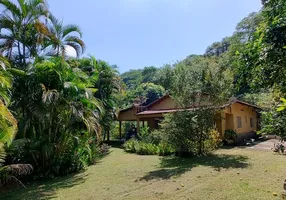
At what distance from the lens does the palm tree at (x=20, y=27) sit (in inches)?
400

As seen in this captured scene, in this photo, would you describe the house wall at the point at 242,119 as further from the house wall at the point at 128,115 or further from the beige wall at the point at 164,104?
the house wall at the point at 128,115

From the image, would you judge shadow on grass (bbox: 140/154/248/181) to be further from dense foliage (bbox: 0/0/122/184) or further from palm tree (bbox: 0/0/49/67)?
palm tree (bbox: 0/0/49/67)

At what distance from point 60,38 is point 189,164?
849 cm

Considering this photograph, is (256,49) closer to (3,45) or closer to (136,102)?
(3,45)

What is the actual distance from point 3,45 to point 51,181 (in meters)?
6.14

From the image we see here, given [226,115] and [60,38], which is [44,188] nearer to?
[60,38]

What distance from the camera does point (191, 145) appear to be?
12.1 m

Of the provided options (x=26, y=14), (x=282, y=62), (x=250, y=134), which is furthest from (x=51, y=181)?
(x=250, y=134)

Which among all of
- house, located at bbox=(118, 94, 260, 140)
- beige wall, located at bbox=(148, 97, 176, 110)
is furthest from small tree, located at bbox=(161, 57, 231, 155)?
beige wall, located at bbox=(148, 97, 176, 110)

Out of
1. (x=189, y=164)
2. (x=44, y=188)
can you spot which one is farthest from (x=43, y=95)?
(x=189, y=164)

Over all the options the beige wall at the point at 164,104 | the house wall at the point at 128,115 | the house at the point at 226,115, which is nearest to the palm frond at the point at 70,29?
the house at the point at 226,115

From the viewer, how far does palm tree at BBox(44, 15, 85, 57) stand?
11102 millimetres

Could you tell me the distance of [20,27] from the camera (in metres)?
10.3

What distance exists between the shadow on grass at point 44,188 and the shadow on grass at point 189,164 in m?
2.74
